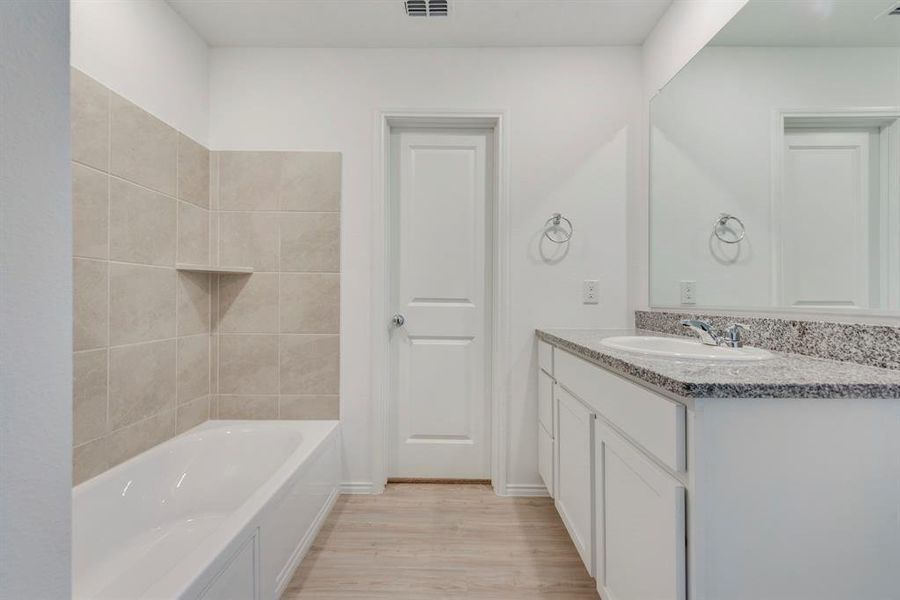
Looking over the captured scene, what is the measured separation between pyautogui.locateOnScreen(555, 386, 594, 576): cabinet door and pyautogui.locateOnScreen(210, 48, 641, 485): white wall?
44 cm

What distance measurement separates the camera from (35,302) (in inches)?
17.2

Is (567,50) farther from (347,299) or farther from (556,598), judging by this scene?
Answer: (556,598)

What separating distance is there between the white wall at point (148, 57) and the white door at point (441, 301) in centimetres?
98

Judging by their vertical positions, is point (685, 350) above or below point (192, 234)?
below

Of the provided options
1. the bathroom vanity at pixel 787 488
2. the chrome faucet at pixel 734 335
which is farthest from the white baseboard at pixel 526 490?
the bathroom vanity at pixel 787 488

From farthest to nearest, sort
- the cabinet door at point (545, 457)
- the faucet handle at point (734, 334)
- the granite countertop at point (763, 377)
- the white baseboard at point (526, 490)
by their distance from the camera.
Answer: the white baseboard at point (526, 490) → the cabinet door at point (545, 457) → the faucet handle at point (734, 334) → the granite countertop at point (763, 377)

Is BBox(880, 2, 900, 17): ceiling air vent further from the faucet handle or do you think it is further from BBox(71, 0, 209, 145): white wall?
BBox(71, 0, 209, 145): white wall

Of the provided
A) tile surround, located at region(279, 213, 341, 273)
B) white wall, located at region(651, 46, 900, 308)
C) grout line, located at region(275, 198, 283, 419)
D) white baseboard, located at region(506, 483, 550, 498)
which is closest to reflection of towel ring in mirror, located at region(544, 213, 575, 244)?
white wall, located at region(651, 46, 900, 308)

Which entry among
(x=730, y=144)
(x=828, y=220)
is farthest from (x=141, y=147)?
(x=828, y=220)

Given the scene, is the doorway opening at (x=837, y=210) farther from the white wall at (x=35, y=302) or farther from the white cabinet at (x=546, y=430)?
the white wall at (x=35, y=302)

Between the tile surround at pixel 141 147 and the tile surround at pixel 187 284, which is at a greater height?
the tile surround at pixel 141 147

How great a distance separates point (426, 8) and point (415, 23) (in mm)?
111

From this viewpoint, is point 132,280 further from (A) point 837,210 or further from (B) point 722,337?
(A) point 837,210

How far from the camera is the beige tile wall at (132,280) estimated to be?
1.45m
